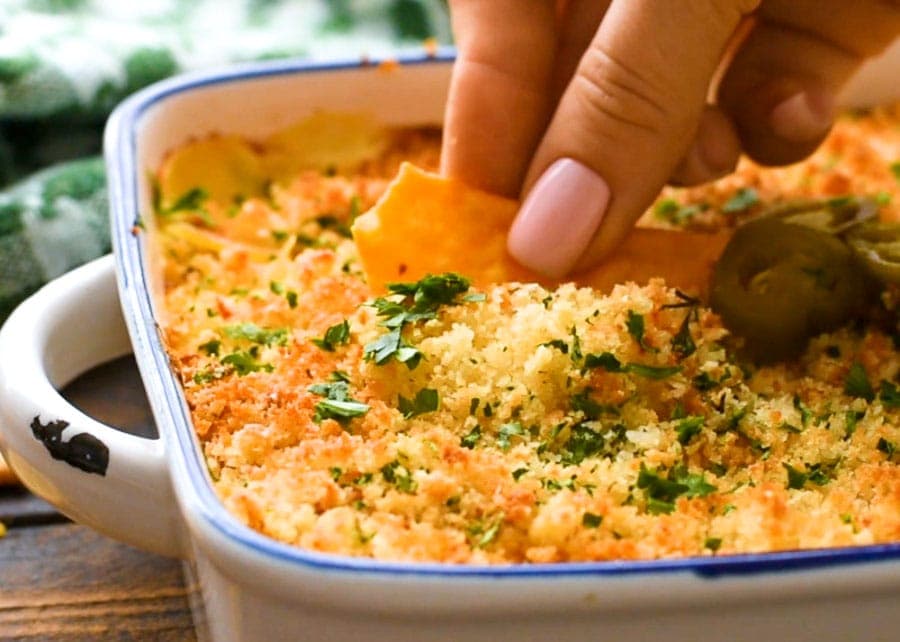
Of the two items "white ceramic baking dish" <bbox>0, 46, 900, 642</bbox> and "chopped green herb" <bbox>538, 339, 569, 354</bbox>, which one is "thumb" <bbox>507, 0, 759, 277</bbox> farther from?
"white ceramic baking dish" <bbox>0, 46, 900, 642</bbox>

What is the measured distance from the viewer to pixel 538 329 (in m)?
1.08

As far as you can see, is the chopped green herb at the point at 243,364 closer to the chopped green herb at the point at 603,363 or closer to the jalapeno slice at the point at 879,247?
the chopped green herb at the point at 603,363

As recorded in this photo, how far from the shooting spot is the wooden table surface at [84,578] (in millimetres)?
1149

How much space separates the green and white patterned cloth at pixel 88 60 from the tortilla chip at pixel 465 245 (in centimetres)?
58

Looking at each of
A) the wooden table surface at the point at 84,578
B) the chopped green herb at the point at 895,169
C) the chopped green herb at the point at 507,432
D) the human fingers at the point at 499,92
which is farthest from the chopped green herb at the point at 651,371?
the chopped green herb at the point at 895,169

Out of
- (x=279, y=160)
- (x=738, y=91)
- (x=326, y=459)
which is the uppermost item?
(x=738, y=91)

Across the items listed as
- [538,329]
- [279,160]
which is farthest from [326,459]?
[279,160]

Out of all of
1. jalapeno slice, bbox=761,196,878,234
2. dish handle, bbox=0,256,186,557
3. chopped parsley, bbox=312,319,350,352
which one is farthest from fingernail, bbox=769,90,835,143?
dish handle, bbox=0,256,186,557

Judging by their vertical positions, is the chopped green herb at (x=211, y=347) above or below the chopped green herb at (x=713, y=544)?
below

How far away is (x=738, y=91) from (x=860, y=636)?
929 millimetres

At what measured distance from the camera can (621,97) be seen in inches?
46.7

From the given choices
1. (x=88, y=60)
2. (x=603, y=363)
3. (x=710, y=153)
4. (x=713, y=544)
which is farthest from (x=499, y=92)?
(x=88, y=60)

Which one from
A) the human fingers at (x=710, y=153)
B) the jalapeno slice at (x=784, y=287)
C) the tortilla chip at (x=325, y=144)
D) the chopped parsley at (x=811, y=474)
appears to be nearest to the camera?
the chopped parsley at (x=811, y=474)

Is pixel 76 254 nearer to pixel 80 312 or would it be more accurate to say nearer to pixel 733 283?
pixel 80 312
